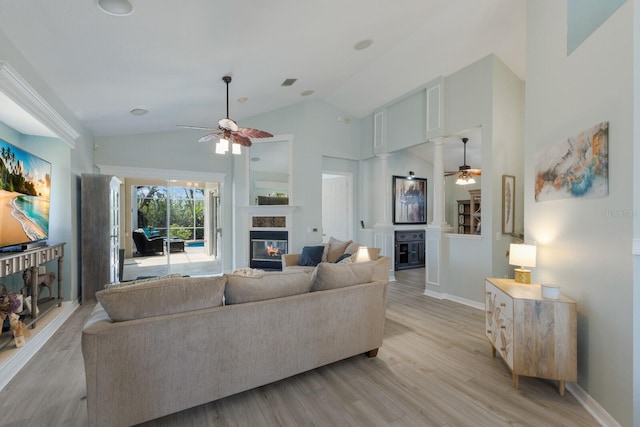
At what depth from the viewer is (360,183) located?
21.9 feet

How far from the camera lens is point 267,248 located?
6121 millimetres

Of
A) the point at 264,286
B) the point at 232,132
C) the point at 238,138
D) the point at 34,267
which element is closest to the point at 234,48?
the point at 232,132

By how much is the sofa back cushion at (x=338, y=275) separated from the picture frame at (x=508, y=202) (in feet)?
9.02

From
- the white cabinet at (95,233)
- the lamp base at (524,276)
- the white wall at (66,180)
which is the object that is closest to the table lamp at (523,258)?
the lamp base at (524,276)

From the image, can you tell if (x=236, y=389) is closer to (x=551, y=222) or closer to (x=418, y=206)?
(x=551, y=222)

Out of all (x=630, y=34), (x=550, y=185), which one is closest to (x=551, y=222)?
(x=550, y=185)

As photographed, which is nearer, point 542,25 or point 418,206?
point 542,25

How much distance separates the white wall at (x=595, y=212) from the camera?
→ 1776 mm

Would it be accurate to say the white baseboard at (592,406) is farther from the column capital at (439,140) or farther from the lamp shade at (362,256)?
the column capital at (439,140)

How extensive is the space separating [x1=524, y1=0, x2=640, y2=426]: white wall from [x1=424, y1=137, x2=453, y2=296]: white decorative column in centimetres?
207

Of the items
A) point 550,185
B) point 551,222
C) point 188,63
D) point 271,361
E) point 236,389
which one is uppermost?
point 188,63

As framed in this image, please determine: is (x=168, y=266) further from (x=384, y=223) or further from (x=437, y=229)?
(x=437, y=229)

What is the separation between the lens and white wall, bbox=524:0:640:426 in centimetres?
178

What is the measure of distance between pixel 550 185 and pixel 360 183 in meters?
4.27
